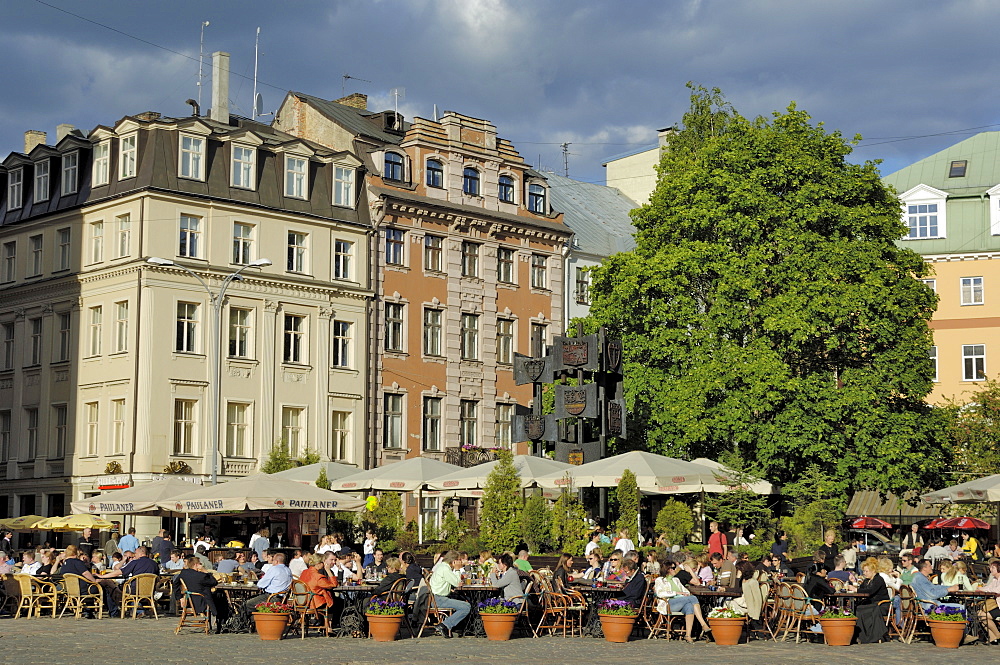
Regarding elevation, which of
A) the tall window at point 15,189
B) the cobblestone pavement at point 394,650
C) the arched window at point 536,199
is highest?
the arched window at point 536,199

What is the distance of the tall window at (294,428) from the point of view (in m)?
50.5

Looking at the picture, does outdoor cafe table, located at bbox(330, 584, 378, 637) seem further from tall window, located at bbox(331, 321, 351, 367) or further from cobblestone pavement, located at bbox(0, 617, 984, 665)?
tall window, located at bbox(331, 321, 351, 367)

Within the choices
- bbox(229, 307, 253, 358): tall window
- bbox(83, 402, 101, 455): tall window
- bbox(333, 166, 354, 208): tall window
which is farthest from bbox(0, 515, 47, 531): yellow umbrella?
bbox(333, 166, 354, 208): tall window

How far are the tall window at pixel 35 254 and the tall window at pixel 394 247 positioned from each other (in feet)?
41.5

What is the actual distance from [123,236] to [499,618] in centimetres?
3027

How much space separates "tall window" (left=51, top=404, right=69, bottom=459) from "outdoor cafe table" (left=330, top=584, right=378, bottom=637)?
96.2ft

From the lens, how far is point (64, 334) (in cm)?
5059

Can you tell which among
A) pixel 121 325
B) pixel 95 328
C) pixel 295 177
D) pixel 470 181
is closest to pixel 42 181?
pixel 95 328

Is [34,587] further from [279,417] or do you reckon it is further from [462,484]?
[279,417]

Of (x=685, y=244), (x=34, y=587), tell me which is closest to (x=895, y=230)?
(x=685, y=244)

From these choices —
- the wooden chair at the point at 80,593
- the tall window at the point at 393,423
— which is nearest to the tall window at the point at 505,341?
the tall window at the point at 393,423

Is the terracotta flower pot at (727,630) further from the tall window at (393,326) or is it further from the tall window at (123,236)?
the tall window at (393,326)


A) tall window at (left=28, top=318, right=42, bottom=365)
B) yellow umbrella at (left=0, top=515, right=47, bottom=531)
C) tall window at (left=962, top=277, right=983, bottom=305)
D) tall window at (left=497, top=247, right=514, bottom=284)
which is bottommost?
yellow umbrella at (left=0, top=515, right=47, bottom=531)

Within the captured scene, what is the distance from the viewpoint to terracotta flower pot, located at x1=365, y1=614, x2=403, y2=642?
21688 mm
